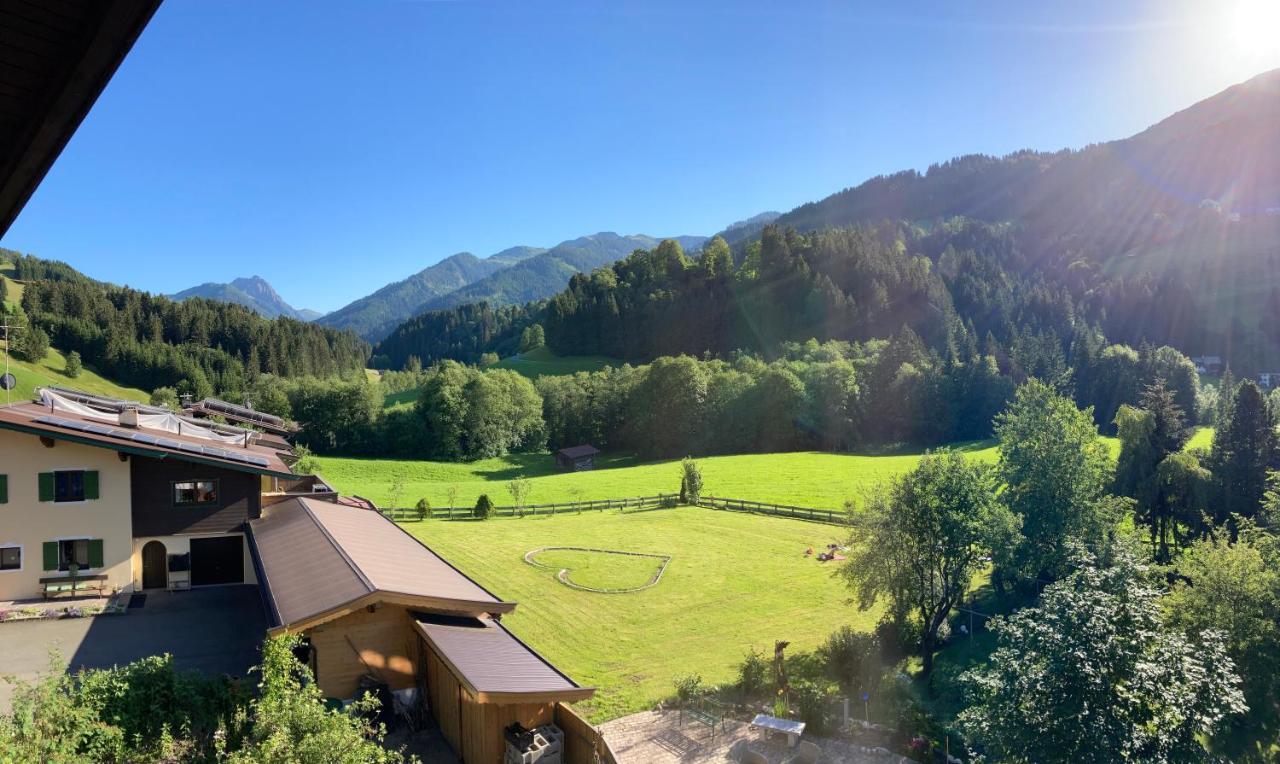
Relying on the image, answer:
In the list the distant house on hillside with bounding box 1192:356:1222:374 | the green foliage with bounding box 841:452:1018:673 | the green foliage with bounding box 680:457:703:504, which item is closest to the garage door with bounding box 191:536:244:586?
the green foliage with bounding box 841:452:1018:673

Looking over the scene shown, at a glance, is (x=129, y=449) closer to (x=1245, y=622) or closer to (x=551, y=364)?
(x=1245, y=622)

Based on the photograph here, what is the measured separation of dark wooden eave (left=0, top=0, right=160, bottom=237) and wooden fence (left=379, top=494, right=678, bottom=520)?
42368 millimetres

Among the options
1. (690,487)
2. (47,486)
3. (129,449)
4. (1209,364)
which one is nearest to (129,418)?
(129,449)

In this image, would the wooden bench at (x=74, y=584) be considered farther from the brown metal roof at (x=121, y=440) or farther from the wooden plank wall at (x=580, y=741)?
the wooden plank wall at (x=580, y=741)

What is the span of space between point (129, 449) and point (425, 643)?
13502 millimetres

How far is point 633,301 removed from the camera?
125m

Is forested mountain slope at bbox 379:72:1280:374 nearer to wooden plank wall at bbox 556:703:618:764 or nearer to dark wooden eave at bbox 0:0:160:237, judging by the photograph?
wooden plank wall at bbox 556:703:618:764

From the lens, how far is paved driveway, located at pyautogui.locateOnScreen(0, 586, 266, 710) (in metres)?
16.3

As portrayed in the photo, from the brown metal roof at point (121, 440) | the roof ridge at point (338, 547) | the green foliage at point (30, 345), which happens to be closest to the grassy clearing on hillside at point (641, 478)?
the brown metal roof at point (121, 440)

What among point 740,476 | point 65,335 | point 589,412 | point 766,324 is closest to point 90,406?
point 740,476

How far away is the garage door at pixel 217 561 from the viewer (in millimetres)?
22609

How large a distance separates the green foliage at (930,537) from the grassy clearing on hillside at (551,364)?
90241 mm

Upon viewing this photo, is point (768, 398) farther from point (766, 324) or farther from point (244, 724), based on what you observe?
point (244, 724)

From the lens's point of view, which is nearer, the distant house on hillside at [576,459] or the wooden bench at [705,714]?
the wooden bench at [705,714]
